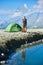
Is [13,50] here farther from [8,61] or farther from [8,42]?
[8,61]

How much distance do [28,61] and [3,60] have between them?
7.75 feet

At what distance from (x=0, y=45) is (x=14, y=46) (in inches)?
263

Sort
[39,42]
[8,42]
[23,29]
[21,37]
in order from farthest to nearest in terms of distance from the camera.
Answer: [23,29] < [39,42] < [21,37] < [8,42]

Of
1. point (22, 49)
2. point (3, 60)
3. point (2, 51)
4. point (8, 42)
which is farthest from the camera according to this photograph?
point (22, 49)

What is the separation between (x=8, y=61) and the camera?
2717cm

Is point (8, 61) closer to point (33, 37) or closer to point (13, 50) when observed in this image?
point (13, 50)

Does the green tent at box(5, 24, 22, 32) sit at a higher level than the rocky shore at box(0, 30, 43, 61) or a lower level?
higher

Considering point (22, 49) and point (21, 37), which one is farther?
point (21, 37)

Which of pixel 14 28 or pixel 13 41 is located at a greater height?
pixel 14 28

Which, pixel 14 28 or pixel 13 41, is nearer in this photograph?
pixel 13 41

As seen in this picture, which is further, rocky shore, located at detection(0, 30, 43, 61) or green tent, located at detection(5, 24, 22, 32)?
green tent, located at detection(5, 24, 22, 32)

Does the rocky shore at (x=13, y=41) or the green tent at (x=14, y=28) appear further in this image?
the green tent at (x=14, y=28)

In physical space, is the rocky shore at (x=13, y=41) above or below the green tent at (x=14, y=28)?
below

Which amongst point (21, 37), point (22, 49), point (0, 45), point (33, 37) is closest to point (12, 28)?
point (33, 37)
